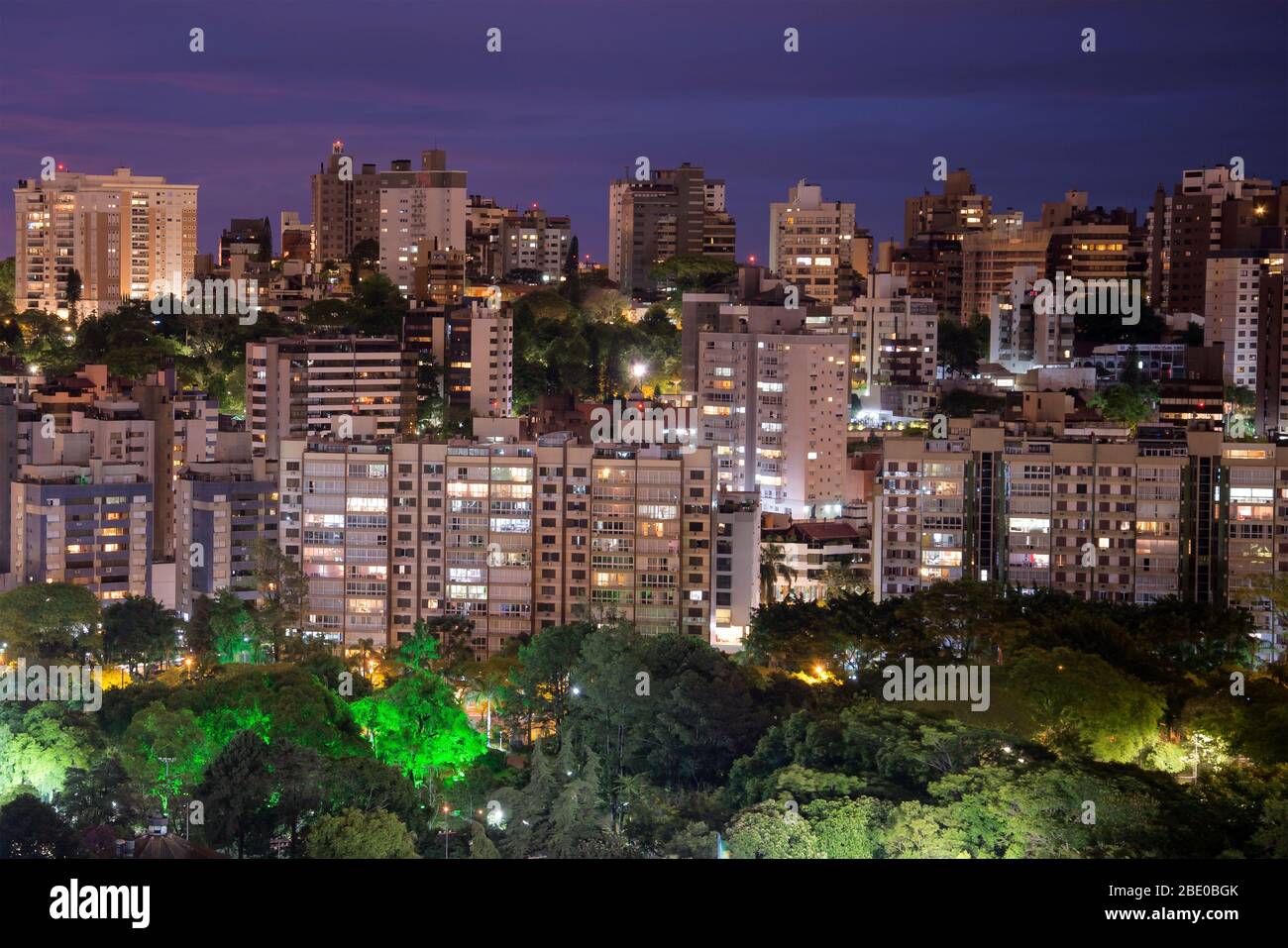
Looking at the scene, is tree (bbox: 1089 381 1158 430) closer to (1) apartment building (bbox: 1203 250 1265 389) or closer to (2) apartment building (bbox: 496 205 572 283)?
(1) apartment building (bbox: 1203 250 1265 389)

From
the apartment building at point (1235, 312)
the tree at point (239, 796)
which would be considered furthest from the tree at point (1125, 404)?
the tree at point (239, 796)

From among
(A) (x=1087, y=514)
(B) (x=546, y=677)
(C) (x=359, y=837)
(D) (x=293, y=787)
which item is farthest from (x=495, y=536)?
(C) (x=359, y=837)

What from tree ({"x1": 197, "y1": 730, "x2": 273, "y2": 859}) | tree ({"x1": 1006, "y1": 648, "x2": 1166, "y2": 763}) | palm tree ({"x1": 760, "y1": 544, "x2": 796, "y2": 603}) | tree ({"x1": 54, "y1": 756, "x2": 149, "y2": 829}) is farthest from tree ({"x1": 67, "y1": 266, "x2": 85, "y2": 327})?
tree ({"x1": 1006, "y1": 648, "x2": 1166, "y2": 763})

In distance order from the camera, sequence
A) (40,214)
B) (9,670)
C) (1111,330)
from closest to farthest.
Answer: (9,670), (1111,330), (40,214)

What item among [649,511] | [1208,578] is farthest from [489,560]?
[1208,578]
